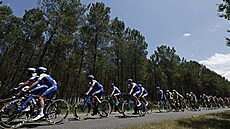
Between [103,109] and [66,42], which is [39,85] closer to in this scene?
[103,109]

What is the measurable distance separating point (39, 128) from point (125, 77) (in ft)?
135

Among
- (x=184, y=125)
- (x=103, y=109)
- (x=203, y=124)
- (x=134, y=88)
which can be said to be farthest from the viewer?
(x=134, y=88)

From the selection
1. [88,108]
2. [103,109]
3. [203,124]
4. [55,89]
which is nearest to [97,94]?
[88,108]

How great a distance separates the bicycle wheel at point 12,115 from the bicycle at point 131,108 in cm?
601

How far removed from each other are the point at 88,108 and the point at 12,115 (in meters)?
4.22

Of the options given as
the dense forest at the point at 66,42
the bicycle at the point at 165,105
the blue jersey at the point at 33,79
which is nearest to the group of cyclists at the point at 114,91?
the blue jersey at the point at 33,79

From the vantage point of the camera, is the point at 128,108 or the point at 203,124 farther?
the point at 128,108

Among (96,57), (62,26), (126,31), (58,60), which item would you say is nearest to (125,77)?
(126,31)

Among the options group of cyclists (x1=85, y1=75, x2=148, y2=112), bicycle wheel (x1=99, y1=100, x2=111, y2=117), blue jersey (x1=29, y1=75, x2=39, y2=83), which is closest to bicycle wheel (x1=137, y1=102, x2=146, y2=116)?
group of cyclists (x1=85, y1=75, x2=148, y2=112)

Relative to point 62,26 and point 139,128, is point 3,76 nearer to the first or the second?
point 62,26

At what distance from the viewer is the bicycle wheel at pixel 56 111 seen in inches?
307

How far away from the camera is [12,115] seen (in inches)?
257

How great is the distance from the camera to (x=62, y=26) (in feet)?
77.4

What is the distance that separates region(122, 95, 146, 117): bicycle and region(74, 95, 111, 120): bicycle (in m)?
1.17
